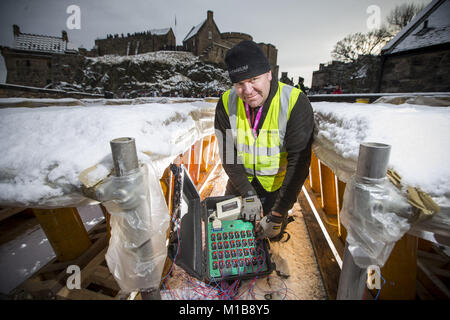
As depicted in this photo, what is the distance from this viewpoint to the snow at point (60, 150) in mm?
844

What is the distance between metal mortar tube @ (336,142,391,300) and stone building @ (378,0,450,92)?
50.0 ft

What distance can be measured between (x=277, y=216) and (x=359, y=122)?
105cm

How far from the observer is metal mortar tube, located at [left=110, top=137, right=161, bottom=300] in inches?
30.3

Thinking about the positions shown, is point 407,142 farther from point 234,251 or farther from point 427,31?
point 427,31

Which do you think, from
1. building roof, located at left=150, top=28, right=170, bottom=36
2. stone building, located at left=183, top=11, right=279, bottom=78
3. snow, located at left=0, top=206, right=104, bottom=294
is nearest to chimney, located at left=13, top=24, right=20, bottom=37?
building roof, located at left=150, top=28, right=170, bottom=36

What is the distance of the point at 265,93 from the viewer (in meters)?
1.68

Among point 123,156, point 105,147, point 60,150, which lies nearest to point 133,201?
point 123,156

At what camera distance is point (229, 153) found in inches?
80.3

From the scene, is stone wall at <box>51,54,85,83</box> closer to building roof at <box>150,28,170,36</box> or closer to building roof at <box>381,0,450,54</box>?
building roof at <box>150,28,170,36</box>

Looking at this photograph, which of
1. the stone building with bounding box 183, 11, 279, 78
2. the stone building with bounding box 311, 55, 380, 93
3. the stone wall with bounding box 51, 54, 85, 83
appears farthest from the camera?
the stone building with bounding box 183, 11, 279, 78

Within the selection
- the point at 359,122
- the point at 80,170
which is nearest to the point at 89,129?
the point at 80,170

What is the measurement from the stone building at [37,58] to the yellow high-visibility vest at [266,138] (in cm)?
3969

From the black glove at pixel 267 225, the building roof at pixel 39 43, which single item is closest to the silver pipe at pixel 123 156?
the black glove at pixel 267 225
